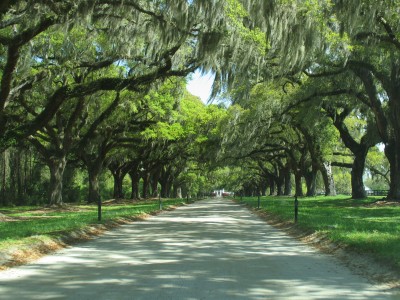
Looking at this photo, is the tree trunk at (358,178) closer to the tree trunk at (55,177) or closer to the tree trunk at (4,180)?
the tree trunk at (55,177)

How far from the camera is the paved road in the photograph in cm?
589

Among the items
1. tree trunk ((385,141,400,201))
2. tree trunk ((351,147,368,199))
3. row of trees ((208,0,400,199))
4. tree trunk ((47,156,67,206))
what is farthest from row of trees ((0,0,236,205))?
tree trunk ((385,141,400,201))

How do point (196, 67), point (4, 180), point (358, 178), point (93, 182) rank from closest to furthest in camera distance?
1. point (196, 67)
2. point (358, 178)
3. point (93, 182)
4. point (4, 180)

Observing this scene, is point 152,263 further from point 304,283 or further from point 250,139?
point 250,139

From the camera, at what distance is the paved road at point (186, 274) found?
589 centimetres

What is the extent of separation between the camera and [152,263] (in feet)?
26.7

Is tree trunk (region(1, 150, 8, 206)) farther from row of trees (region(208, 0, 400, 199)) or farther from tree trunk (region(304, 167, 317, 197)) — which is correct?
tree trunk (region(304, 167, 317, 197))

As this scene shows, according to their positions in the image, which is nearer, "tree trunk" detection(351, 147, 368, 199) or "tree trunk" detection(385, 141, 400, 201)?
"tree trunk" detection(385, 141, 400, 201)

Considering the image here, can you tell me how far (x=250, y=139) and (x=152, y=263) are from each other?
85.5 feet

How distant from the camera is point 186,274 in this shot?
281 inches

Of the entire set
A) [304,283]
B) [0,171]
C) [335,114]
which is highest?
[335,114]

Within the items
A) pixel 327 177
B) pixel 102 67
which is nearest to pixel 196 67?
pixel 102 67

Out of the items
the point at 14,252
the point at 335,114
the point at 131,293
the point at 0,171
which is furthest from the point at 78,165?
the point at 131,293

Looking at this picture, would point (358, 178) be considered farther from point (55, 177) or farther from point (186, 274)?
point (186, 274)
